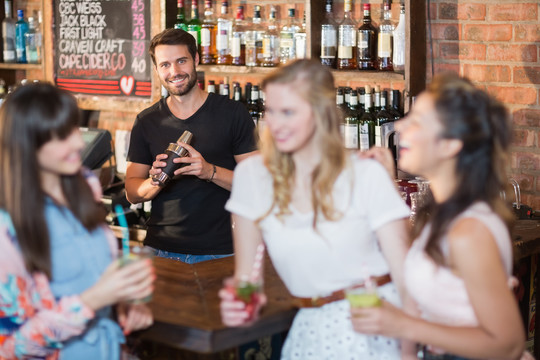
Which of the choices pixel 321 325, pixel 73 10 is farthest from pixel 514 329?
pixel 73 10

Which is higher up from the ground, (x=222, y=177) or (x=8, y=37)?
(x=8, y=37)

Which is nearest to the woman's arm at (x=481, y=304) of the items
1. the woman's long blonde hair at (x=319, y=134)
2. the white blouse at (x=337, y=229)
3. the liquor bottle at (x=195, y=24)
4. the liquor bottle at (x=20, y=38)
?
the white blouse at (x=337, y=229)

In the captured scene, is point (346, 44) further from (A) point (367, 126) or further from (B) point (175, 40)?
(B) point (175, 40)

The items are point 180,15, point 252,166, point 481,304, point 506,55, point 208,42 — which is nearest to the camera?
point 481,304

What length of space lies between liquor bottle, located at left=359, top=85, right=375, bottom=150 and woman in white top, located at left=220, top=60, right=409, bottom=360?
149cm

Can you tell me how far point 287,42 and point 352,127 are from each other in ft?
1.90

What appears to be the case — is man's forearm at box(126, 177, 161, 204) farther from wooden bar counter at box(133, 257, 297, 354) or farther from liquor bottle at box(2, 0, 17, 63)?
liquor bottle at box(2, 0, 17, 63)

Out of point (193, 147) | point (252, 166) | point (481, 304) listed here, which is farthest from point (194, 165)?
point (481, 304)

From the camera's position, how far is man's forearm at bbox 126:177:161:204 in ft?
10.1

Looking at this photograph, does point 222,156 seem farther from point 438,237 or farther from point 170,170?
point 438,237

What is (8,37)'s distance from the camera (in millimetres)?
5062

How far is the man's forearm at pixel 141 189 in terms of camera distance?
10.1 feet

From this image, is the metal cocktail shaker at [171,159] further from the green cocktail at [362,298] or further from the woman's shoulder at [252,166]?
the green cocktail at [362,298]

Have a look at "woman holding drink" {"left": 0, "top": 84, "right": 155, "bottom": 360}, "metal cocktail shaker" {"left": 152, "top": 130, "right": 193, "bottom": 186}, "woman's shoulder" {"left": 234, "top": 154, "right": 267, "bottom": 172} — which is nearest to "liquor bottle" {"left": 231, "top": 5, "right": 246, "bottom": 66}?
"metal cocktail shaker" {"left": 152, "top": 130, "right": 193, "bottom": 186}
